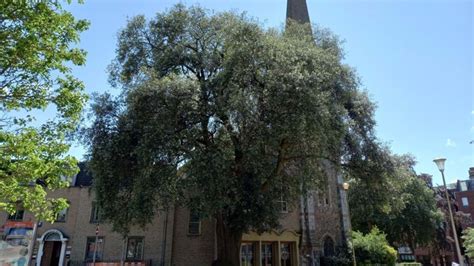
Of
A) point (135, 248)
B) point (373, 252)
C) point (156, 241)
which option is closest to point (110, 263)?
point (135, 248)

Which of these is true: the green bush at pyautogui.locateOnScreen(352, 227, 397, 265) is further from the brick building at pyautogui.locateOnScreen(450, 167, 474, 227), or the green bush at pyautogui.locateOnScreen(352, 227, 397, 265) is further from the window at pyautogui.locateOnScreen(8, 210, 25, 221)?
the brick building at pyautogui.locateOnScreen(450, 167, 474, 227)

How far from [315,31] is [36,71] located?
16145 millimetres

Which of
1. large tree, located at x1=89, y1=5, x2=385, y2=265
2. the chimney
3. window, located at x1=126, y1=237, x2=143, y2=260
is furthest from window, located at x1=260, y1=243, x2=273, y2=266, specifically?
the chimney

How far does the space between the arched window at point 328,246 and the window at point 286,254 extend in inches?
134

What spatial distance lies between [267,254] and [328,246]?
5.89 metres

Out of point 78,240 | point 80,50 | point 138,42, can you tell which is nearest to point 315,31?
point 138,42

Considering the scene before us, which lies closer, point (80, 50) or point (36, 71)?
point (36, 71)

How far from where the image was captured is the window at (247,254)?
24.2 m

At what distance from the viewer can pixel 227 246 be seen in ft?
58.9

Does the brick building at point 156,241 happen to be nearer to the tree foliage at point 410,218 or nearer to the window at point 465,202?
the tree foliage at point 410,218

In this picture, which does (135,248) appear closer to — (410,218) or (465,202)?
(410,218)

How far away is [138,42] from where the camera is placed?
20.2 meters

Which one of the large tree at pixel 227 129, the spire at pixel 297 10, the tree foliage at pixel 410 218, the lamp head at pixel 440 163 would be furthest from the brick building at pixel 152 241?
the spire at pixel 297 10

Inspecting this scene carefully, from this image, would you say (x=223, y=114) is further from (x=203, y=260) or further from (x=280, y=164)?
(x=203, y=260)
